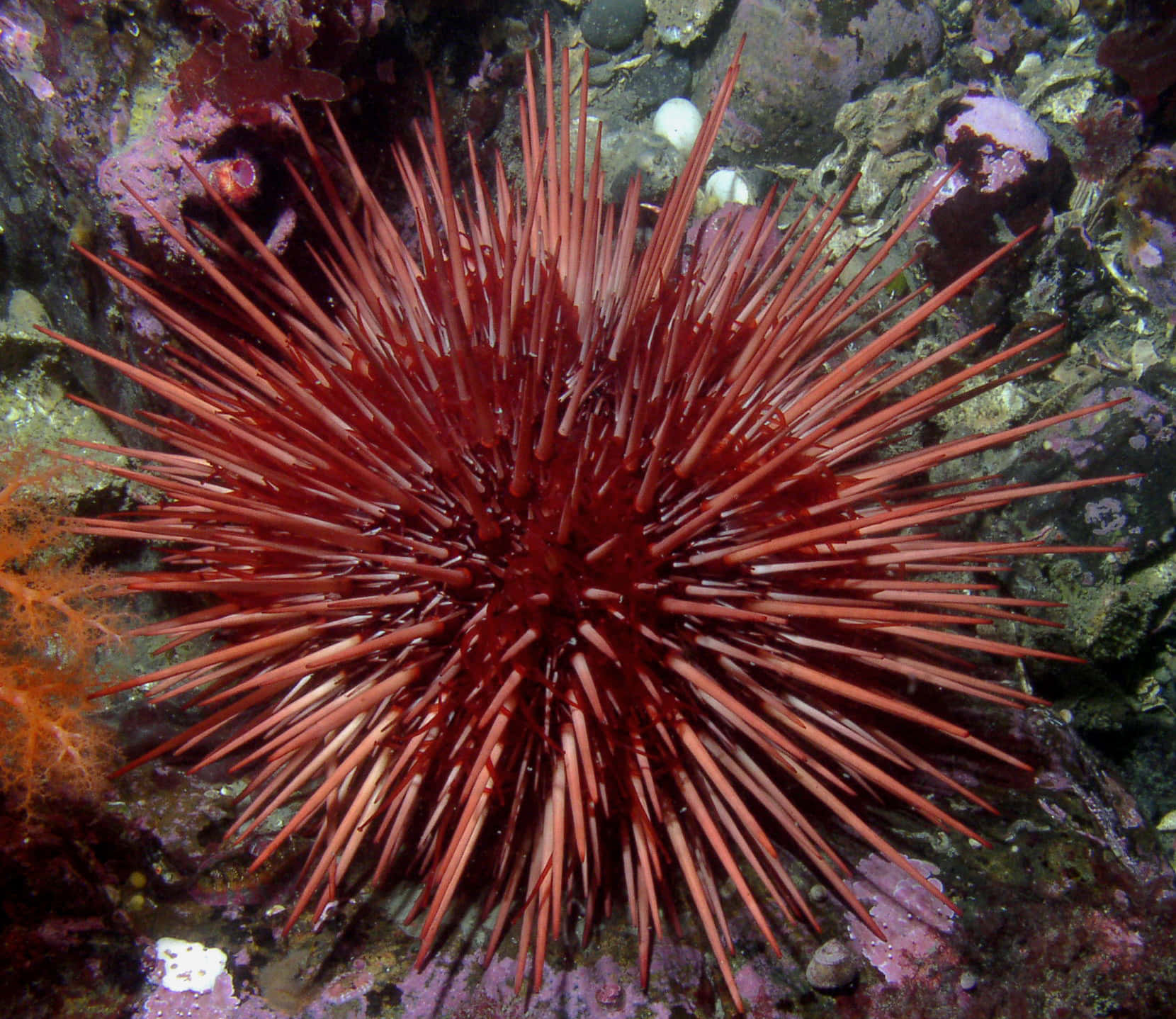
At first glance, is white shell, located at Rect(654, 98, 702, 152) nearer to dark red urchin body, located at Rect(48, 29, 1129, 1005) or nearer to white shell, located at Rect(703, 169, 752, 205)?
white shell, located at Rect(703, 169, 752, 205)

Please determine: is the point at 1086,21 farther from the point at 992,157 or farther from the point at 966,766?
the point at 966,766

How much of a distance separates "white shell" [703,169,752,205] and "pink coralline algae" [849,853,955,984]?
3.48m

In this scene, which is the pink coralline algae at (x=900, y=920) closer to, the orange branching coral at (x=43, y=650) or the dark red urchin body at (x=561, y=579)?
the dark red urchin body at (x=561, y=579)

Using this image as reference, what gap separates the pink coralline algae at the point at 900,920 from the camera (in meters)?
1.80

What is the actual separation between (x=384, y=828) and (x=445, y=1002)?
0.46m

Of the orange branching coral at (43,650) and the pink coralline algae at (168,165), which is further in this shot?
the pink coralline algae at (168,165)

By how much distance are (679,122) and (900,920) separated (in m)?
4.39

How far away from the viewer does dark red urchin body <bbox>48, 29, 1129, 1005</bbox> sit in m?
1.66

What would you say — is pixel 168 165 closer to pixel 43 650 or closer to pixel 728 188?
pixel 43 650

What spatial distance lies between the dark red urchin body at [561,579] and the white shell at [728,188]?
2.09 meters

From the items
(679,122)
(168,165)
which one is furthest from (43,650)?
(679,122)

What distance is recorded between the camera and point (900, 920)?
1869 millimetres

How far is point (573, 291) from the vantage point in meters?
2.25

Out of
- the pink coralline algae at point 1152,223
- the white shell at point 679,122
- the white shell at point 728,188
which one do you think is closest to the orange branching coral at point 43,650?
the white shell at point 728,188
